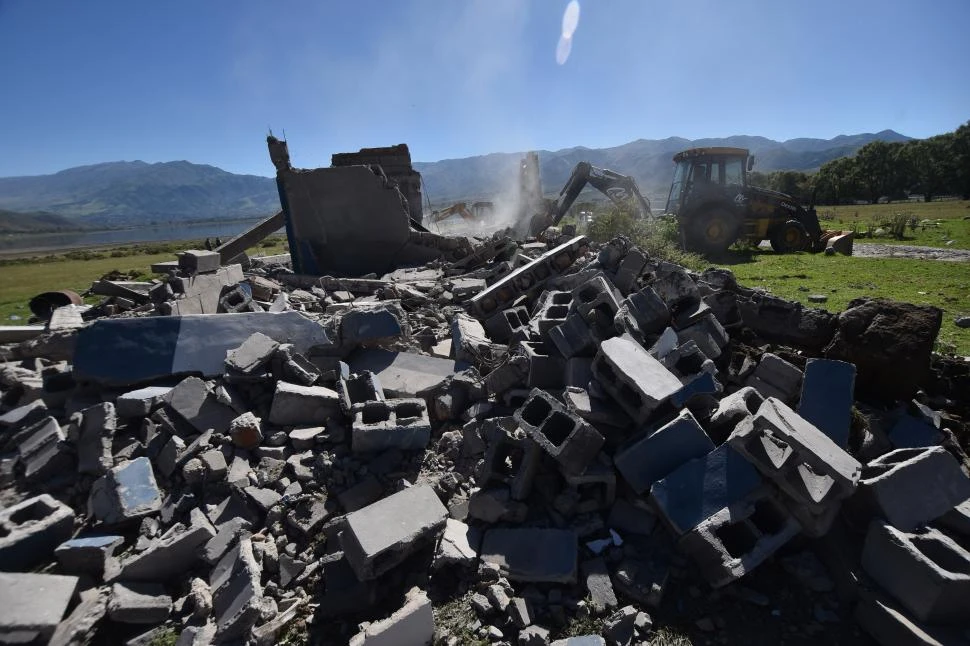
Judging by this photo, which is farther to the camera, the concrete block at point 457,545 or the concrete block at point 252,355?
the concrete block at point 252,355

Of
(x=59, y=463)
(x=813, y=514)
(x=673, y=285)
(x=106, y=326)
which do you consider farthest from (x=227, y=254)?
(x=813, y=514)

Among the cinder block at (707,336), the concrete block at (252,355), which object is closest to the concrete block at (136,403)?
the concrete block at (252,355)

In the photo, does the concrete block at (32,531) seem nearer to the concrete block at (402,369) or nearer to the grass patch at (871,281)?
the concrete block at (402,369)

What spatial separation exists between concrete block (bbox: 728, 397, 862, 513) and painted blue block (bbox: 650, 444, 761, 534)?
3.6 inches

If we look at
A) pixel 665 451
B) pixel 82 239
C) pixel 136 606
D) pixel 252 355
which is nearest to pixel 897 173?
pixel 665 451

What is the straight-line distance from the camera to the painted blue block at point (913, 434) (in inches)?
126

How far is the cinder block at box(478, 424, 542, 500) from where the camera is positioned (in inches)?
122

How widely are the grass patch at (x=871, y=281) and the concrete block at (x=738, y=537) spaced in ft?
12.8

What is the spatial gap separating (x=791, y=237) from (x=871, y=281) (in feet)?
18.4

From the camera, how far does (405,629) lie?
2279 mm

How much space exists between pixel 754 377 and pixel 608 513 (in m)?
1.85

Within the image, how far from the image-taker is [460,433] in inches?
151

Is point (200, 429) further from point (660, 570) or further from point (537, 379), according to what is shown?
point (660, 570)

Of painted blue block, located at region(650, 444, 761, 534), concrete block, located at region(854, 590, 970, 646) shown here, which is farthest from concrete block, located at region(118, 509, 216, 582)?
concrete block, located at region(854, 590, 970, 646)
